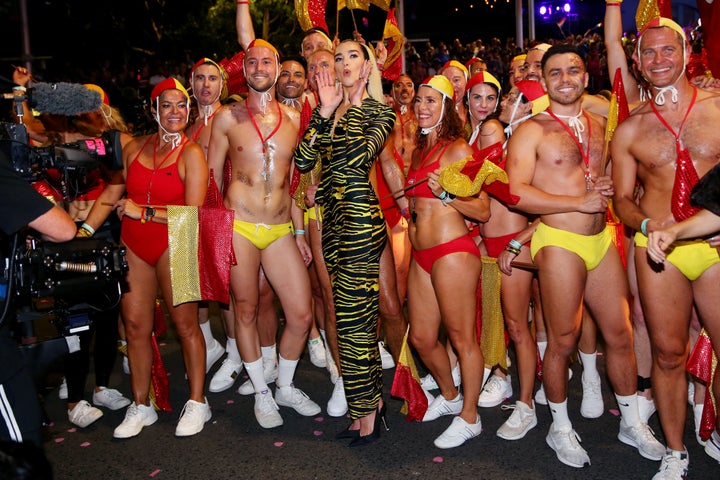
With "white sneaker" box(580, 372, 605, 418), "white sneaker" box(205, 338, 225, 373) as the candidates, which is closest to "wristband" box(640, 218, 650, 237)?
"white sneaker" box(580, 372, 605, 418)

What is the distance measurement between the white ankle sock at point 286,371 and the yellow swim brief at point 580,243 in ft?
6.36

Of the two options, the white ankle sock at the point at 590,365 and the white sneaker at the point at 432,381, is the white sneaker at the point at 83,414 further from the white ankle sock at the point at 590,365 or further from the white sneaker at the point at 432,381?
the white ankle sock at the point at 590,365

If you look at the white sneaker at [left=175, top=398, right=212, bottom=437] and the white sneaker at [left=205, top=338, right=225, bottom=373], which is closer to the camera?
the white sneaker at [left=175, top=398, right=212, bottom=437]

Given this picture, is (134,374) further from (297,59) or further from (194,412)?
(297,59)

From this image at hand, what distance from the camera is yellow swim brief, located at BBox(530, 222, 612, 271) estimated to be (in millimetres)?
4016

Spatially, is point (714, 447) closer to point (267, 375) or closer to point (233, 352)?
point (267, 375)

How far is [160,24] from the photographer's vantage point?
2164cm

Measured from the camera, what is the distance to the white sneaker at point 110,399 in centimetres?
519

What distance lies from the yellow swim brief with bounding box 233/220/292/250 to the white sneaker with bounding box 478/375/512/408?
179cm

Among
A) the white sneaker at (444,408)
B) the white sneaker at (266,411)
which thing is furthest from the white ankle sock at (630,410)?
Result: the white sneaker at (266,411)

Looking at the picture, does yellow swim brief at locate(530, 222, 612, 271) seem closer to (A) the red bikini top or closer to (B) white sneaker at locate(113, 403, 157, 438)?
(A) the red bikini top

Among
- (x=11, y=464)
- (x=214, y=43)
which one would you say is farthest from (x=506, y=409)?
(x=214, y=43)

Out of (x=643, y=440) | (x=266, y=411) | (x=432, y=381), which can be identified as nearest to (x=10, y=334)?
(x=266, y=411)

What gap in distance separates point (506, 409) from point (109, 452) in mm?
2592
